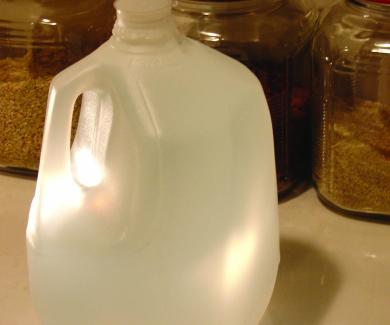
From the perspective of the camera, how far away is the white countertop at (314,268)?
59 centimetres

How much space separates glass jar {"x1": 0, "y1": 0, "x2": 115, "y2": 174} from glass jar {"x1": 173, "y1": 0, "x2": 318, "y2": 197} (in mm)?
102

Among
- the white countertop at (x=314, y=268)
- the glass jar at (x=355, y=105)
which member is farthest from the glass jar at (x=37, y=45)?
the glass jar at (x=355, y=105)

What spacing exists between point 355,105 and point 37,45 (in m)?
0.32

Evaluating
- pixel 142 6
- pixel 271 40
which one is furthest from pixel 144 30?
pixel 271 40

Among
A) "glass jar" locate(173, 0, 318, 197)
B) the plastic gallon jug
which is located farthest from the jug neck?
"glass jar" locate(173, 0, 318, 197)

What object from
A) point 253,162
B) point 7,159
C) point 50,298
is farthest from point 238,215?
point 7,159

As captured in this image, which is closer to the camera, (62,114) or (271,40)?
(62,114)

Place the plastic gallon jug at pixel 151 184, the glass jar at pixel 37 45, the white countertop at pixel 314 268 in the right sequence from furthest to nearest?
1. the glass jar at pixel 37 45
2. the white countertop at pixel 314 268
3. the plastic gallon jug at pixel 151 184

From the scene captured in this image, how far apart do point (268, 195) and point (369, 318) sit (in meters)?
0.15

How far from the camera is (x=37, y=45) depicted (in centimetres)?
74

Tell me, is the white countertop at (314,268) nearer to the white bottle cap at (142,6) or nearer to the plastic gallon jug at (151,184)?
the plastic gallon jug at (151,184)

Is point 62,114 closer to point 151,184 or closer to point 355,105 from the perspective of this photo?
point 151,184

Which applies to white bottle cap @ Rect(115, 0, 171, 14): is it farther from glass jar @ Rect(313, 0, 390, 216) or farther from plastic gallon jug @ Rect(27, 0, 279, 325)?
glass jar @ Rect(313, 0, 390, 216)

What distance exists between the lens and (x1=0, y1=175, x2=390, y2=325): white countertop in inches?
23.1
